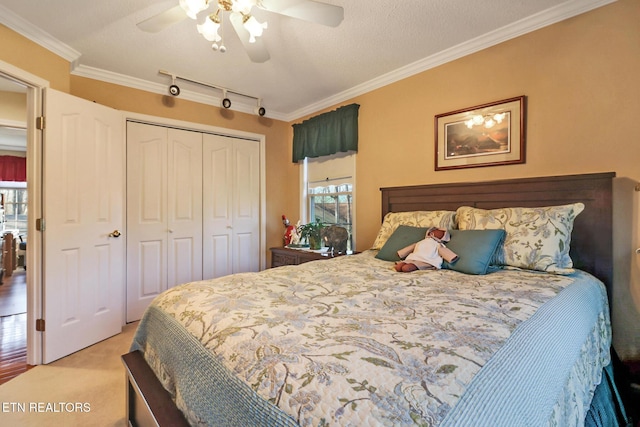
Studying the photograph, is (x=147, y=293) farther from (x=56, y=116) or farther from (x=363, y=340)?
(x=363, y=340)

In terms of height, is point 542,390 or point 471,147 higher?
point 471,147

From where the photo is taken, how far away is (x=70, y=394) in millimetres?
1858

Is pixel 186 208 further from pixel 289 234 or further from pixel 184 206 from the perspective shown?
pixel 289 234

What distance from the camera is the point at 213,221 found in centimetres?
363

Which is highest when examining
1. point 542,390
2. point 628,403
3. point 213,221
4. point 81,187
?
point 81,187

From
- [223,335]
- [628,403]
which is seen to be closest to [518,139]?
[628,403]

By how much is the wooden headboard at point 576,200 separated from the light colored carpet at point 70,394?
9.04ft

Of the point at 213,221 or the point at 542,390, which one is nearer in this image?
the point at 542,390

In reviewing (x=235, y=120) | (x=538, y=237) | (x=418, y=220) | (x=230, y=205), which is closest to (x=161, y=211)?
(x=230, y=205)

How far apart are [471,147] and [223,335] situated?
238 centimetres

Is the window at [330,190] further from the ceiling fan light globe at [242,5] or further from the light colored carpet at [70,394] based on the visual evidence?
the light colored carpet at [70,394]

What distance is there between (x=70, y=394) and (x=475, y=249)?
266 cm

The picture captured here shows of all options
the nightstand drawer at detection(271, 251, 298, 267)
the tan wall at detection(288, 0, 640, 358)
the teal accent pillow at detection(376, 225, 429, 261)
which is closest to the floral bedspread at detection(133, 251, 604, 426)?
the teal accent pillow at detection(376, 225, 429, 261)

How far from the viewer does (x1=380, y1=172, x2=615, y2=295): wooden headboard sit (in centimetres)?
180
